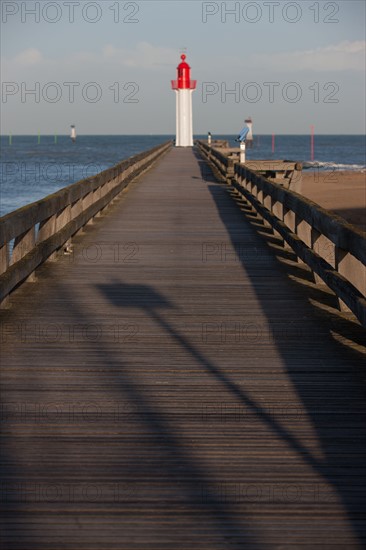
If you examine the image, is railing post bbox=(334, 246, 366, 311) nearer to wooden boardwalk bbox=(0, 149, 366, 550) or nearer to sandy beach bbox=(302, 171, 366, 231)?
wooden boardwalk bbox=(0, 149, 366, 550)

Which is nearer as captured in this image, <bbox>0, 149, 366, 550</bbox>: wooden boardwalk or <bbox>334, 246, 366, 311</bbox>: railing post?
<bbox>0, 149, 366, 550</bbox>: wooden boardwalk

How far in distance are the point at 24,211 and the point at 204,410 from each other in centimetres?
359

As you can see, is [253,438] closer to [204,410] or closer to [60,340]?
[204,410]

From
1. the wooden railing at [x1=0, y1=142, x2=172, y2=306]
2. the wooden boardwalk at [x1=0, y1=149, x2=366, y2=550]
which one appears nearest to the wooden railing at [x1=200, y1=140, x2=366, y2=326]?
the wooden boardwalk at [x1=0, y1=149, x2=366, y2=550]

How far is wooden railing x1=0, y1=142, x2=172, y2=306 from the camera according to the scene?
24.4 ft

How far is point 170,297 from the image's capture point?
815 cm

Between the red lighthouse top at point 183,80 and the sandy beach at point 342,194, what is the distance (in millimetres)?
13218

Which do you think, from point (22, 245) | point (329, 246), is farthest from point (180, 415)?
point (329, 246)

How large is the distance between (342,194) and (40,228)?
30.9 metres

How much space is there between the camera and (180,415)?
4.90m

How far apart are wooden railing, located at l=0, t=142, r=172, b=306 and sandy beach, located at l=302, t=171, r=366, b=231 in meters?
13.8

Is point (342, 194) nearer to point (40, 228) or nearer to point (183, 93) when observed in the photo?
point (183, 93)

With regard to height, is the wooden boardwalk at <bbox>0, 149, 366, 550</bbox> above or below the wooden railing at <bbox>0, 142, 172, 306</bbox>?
below

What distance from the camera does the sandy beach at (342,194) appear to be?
98.6ft
